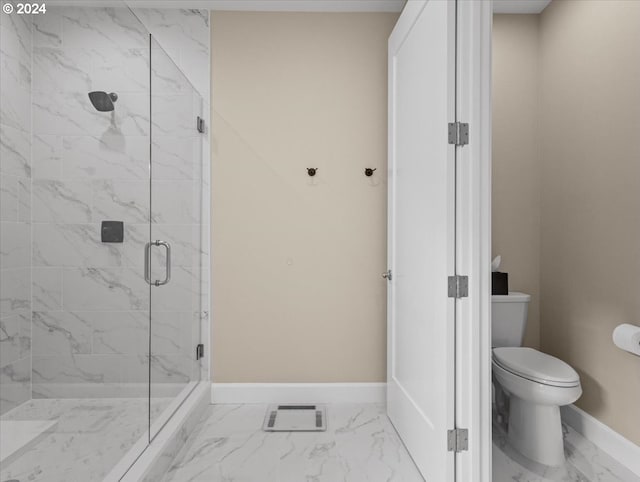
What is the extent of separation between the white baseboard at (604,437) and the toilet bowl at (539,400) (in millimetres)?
311

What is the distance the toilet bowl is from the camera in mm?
1886

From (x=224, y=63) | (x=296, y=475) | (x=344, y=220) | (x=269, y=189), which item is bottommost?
(x=296, y=475)

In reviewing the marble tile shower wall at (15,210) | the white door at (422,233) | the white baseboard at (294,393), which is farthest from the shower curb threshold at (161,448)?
the white door at (422,233)

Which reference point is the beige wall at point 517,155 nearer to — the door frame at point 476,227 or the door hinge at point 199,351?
the door frame at point 476,227

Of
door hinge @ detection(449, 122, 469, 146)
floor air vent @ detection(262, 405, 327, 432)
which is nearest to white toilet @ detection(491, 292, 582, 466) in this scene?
floor air vent @ detection(262, 405, 327, 432)

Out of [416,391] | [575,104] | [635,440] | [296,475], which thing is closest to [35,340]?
[296,475]

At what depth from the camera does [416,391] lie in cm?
200

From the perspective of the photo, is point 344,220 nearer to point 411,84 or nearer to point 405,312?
point 405,312

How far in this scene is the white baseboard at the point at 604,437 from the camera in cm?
194

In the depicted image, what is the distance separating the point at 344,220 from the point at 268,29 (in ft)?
4.46

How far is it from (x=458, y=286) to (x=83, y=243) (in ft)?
4.47

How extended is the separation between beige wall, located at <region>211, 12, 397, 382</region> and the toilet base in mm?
924

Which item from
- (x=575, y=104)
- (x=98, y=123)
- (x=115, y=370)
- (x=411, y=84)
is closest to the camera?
(x=98, y=123)

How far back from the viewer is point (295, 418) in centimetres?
245
